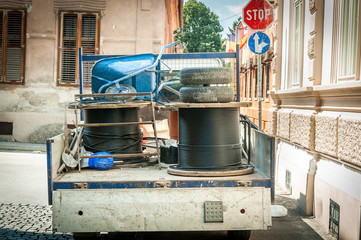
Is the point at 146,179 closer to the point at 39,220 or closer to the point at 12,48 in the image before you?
the point at 39,220

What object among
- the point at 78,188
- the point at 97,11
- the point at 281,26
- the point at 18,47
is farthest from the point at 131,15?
the point at 78,188

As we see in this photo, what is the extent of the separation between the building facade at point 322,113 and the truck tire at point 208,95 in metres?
1.47

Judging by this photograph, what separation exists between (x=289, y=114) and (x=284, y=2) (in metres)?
2.88

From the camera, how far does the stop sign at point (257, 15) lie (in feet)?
29.7

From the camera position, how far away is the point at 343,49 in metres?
6.64

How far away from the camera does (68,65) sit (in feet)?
57.4

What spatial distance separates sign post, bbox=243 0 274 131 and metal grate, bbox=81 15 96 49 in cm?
914

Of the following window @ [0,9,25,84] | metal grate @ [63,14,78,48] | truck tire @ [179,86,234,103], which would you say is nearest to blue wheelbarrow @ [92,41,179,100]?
truck tire @ [179,86,234,103]

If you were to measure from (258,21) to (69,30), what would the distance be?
9915 millimetres

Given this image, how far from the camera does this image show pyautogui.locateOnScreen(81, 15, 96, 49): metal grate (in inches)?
682

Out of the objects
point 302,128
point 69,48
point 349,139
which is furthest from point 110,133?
point 69,48

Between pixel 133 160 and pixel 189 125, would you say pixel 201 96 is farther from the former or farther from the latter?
pixel 133 160

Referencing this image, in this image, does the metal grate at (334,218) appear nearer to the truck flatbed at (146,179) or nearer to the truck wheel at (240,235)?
the truck wheel at (240,235)

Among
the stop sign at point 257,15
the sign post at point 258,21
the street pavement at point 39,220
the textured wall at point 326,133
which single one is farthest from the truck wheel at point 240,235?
the stop sign at point 257,15
